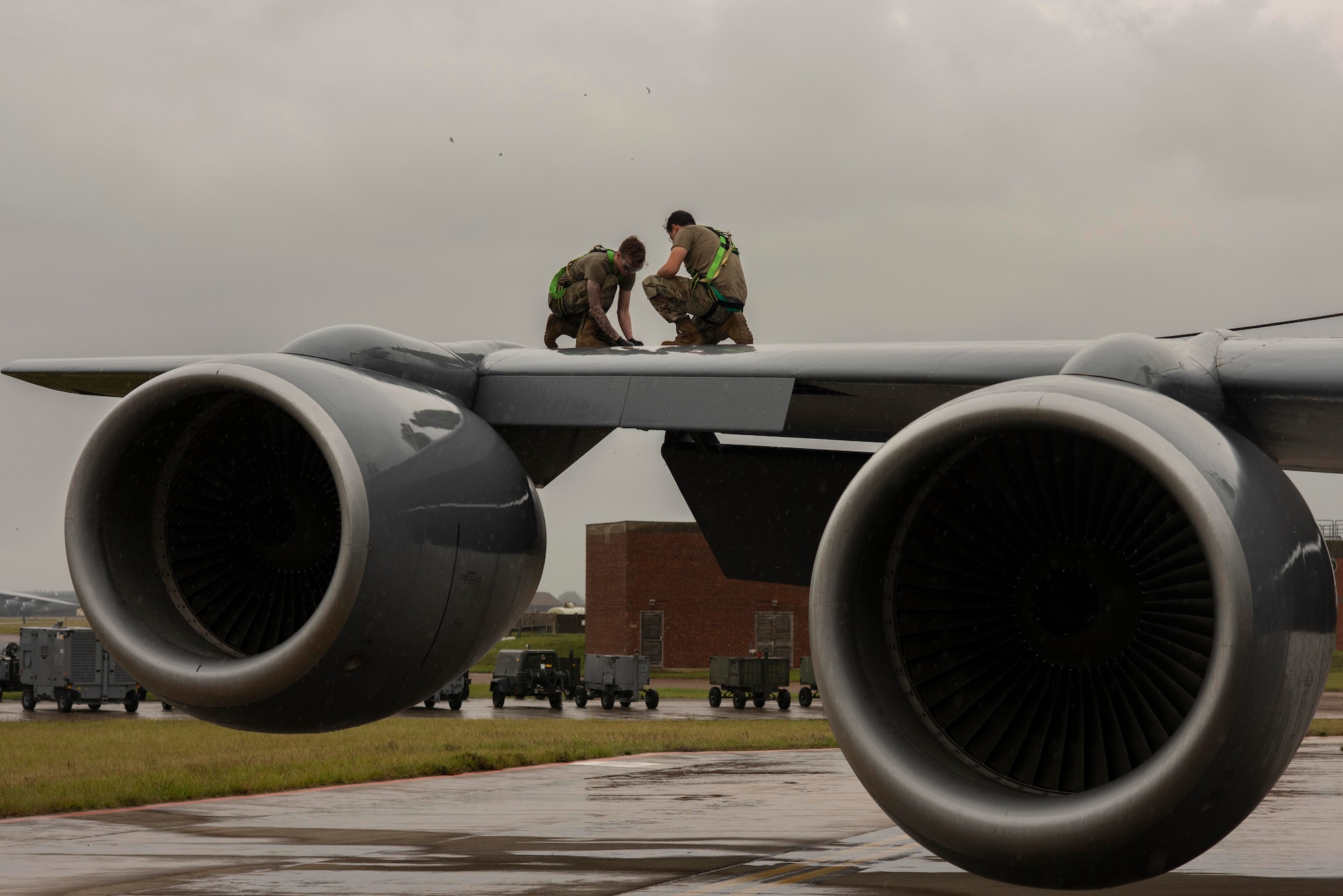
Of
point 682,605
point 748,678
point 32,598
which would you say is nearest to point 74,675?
point 748,678

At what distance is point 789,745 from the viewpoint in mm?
27625

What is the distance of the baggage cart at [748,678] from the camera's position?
1672 inches

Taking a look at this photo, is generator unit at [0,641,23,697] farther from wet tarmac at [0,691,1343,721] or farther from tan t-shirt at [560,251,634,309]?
tan t-shirt at [560,251,634,309]

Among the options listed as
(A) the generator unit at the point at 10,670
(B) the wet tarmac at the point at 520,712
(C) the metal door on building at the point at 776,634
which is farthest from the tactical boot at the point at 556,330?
(C) the metal door on building at the point at 776,634

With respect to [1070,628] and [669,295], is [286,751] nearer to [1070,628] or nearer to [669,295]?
[669,295]

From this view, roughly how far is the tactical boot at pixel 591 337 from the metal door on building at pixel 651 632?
57.0 m

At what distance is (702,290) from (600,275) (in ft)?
1.95

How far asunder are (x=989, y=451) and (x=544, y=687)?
37.4m

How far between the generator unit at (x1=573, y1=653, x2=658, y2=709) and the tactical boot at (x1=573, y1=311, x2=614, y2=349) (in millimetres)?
33837

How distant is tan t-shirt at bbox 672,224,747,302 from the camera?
823cm

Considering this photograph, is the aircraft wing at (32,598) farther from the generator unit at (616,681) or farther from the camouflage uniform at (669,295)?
the camouflage uniform at (669,295)

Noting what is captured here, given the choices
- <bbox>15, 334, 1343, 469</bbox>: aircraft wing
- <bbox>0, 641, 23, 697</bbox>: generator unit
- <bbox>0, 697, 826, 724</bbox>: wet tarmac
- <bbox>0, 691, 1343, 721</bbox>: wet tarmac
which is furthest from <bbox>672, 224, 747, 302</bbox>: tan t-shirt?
<bbox>0, 641, 23, 697</bbox>: generator unit

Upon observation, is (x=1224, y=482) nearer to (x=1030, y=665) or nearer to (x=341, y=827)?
(x=1030, y=665)

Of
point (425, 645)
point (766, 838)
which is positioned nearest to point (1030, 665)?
point (425, 645)
